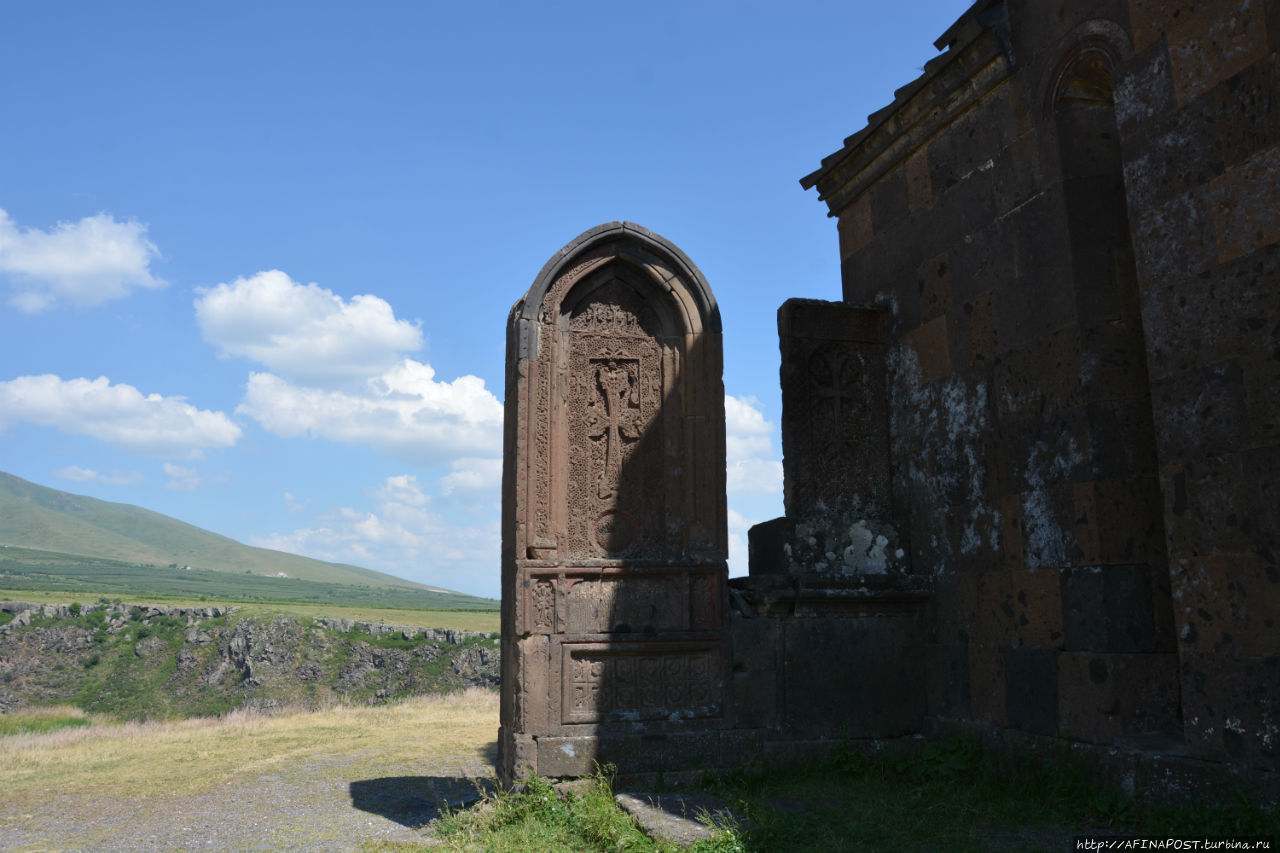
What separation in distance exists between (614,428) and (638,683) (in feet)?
5.34

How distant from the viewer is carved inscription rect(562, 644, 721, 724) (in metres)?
5.40

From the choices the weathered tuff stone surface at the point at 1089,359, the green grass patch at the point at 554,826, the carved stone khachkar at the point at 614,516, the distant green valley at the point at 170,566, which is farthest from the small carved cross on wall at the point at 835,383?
the distant green valley at the point at 170,566

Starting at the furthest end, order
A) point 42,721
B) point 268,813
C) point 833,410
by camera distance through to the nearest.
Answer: point 42,721, point 833,410, point 268,813

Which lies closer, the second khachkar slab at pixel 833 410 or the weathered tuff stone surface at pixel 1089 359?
the weathered tuff stone surface at pixel 1089 359

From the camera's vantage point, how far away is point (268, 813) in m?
5.79

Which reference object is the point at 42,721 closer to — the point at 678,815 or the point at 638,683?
the point at 638,683

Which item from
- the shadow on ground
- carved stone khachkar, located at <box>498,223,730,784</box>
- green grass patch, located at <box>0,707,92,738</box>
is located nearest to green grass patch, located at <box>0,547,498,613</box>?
green grass patch, located at <box>0,707,92,738</box>

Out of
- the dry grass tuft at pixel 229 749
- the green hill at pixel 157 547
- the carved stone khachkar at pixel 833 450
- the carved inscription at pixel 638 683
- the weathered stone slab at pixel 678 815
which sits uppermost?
the green hill at pixel 157 547

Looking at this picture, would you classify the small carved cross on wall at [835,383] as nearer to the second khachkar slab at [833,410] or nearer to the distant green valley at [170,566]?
the second khachkar slab at [833,410]

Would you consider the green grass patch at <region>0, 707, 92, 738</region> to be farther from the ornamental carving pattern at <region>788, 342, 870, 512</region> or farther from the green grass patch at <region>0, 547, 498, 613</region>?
the green grass patch at <region>0, 547, 498, 613</region>

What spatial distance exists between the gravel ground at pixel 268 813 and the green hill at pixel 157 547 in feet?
448

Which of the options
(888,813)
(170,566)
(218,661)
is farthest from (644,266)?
(170,566)

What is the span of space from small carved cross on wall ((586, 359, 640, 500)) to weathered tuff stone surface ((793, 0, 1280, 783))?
115cm

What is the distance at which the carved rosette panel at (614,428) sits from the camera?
577cm
